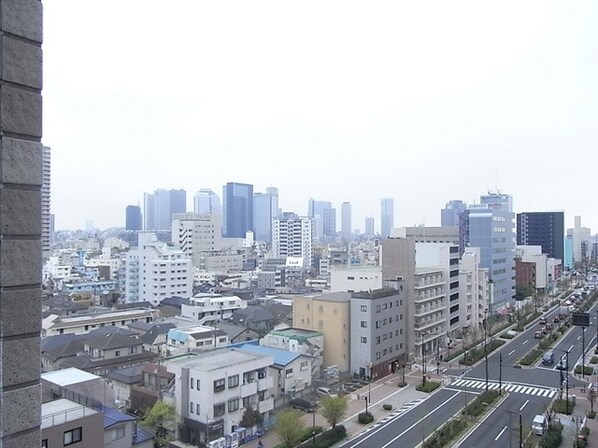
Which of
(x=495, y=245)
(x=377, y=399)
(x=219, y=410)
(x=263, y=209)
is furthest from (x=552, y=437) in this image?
(x=263, y=209)

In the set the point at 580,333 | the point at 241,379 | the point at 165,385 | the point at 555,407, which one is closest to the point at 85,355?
the point at 165,385

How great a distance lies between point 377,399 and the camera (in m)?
22.3

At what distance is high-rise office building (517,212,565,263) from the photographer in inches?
3374

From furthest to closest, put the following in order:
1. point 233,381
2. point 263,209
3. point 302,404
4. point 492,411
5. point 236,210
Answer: point 263,209, point 236,210, point 302,404, point 492,411, point 233,381

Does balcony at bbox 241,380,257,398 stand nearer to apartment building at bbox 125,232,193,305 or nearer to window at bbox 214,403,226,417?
window at bbox 214,403,226,417

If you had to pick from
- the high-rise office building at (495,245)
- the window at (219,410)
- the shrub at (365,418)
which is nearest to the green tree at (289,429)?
the window at (219,410)

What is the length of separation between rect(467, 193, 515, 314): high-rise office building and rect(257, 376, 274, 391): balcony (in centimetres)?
3047

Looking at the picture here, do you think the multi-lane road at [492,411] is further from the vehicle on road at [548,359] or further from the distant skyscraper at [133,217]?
the distant skyscraper at [133,217]

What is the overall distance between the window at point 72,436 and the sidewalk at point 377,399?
275 inches

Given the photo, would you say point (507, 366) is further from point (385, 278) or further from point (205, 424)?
point (205, 424)

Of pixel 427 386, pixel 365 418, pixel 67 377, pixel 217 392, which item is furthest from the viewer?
pixel 427 386

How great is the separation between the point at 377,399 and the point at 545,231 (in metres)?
76.8

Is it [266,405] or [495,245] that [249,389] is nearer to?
[266,405]

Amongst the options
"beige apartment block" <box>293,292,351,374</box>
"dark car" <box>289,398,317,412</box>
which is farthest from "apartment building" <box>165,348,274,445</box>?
"beige apartment block" <box>293,292,351,374</box>
